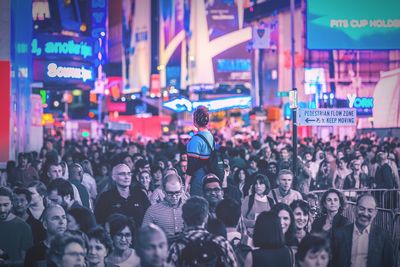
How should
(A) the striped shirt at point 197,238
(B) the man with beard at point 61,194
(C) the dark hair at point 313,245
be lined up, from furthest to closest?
(B) the man with beard at point 61,194 → (A) the striped shirt at point 197,238 → (C) the dark hair at point 313,245

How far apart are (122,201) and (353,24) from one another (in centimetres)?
2224

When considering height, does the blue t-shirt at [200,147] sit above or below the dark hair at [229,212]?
above

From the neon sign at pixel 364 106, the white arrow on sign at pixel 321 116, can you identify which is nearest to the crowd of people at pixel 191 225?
the white arrow on sign at pixel 321 116

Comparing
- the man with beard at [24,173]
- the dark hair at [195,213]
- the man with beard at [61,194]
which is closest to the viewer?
the dark hair at [195,213]

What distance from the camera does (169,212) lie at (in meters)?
8.80

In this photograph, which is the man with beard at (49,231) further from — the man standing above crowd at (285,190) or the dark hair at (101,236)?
the man standing above crowd at (285,190)

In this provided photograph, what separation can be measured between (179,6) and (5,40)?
61727mm

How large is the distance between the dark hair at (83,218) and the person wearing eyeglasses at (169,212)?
76 cm

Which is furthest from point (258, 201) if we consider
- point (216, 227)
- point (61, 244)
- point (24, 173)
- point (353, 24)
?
point (353, 24)

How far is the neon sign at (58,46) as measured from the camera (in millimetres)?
25672

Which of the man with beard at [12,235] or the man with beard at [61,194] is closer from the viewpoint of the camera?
the man with beard at [12,235]

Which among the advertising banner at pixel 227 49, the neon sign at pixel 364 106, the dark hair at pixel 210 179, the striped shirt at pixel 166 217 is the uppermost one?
the advertising banner at pixel 227 49

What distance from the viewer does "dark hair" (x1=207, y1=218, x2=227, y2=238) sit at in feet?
23.8

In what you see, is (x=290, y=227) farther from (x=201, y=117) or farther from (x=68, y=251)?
(x=68, y=251)
